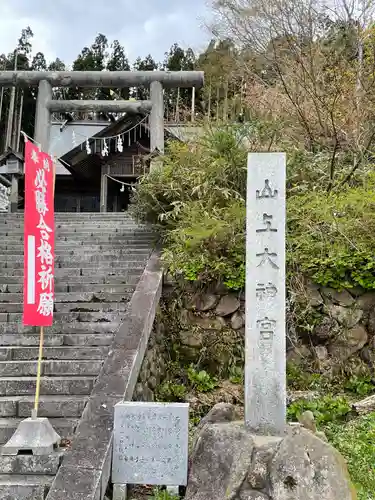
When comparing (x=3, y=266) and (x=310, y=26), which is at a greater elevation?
(x=310, y=26)

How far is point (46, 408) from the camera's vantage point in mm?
4480

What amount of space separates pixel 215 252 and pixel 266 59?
5955mm

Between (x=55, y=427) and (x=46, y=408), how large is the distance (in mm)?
251

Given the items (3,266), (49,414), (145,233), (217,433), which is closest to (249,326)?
(217,433)

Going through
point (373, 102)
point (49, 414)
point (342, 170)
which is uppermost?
point (373, 102)

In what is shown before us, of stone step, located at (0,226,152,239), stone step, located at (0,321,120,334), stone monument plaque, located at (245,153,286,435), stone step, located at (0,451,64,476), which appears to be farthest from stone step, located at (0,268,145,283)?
stone step, located at (0,451,64,476)

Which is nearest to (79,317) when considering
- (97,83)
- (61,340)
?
(61,340)

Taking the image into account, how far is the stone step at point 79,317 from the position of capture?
6.04 m

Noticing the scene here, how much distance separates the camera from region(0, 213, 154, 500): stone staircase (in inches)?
148

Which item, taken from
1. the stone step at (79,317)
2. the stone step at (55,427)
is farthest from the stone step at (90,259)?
the stone step at (55,427)

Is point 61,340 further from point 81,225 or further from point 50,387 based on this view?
point 81,225

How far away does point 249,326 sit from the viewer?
160 inches

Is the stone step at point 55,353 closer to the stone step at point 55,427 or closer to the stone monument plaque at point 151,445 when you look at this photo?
the stone step at point 55,427

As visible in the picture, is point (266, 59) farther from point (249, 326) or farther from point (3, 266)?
point (249, 326)
